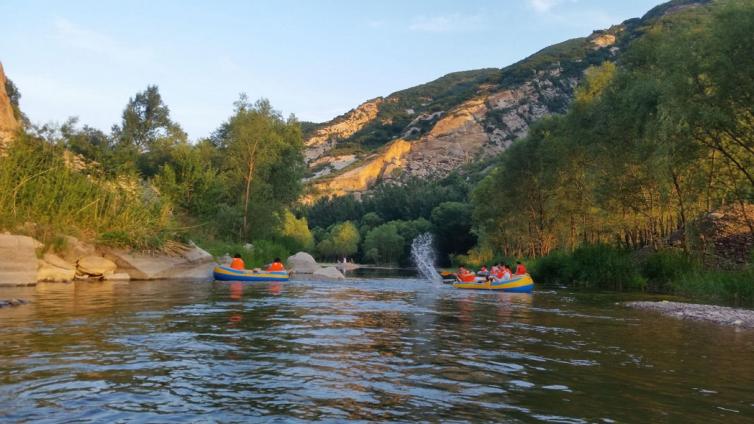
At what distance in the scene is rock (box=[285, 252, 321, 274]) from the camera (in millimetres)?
43281

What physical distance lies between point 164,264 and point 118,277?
9.79 feet

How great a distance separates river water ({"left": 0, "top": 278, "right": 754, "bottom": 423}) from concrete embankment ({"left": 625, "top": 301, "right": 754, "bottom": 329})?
109cm

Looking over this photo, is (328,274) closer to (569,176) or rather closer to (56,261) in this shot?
(56,261)

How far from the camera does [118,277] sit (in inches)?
974

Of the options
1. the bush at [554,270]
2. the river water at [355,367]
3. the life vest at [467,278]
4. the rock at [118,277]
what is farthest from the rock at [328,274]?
the river water at [355,367]

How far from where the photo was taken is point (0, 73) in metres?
46.9

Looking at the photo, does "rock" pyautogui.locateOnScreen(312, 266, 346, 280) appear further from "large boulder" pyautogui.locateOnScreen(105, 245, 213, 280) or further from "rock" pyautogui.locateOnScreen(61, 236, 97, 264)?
"rock" pyautogui.locateOnScreen(61, 236, 97, 264)

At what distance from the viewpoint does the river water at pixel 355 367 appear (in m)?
5.52

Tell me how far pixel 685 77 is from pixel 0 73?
5139 centimetres

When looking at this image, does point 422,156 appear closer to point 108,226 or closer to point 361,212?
point 361,212

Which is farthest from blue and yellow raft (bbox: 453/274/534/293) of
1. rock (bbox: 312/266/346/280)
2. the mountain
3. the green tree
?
the mountain

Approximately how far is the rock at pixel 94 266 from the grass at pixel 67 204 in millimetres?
1303

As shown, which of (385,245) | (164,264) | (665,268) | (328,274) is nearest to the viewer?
(164,264)

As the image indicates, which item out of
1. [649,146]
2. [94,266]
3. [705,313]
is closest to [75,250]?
[94,266]
